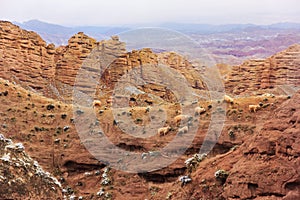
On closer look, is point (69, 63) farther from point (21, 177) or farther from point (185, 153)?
point (21, 177)

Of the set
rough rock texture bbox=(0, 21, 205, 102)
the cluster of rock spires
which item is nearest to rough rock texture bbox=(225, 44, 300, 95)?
the cluster of rock spires

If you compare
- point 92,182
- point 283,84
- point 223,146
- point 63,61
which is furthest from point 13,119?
point 283,84

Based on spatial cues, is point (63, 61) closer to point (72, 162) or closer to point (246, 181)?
point (72, 162)

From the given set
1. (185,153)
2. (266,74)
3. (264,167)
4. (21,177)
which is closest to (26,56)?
(266,74)

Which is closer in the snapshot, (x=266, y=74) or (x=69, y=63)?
(x=69, y=63)

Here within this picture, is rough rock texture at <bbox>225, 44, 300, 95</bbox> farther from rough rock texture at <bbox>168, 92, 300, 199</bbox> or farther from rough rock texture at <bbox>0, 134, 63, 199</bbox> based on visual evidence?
rough rock texture at <bbox>168, 92, 300, 199</bbox>

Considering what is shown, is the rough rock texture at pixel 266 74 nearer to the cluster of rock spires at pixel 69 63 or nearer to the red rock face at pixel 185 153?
the cluster of rock spires at pixel 69 63

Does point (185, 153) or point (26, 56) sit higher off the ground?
point (26, 56)
